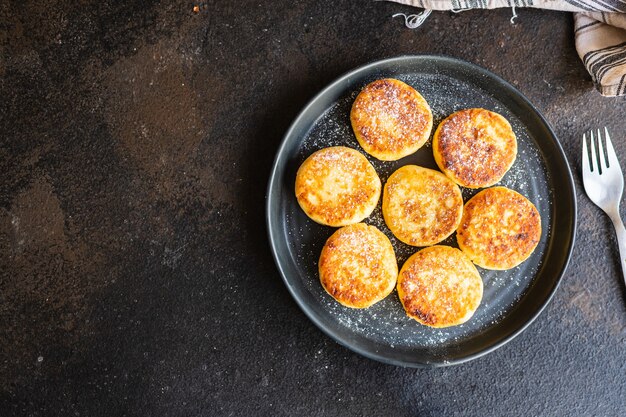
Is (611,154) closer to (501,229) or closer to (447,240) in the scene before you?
(501,229)

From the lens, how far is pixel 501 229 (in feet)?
5.50

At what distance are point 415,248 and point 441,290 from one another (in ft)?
0.53

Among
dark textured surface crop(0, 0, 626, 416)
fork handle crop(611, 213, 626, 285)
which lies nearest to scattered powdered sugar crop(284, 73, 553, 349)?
dark textured surface crop(0, 0, 626, 416)

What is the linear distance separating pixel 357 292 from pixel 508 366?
1.97 ft

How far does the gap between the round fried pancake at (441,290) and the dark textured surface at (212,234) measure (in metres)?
0.25

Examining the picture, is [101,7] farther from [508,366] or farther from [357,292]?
[508,366]

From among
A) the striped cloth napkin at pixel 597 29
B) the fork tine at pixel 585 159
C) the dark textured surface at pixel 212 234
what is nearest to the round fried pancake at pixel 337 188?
the dark textured surface at pixel 212 234

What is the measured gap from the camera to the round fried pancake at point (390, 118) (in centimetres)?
169

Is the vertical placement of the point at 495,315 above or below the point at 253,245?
below

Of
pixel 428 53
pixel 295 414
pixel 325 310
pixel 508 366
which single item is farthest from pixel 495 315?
pixel 428 53

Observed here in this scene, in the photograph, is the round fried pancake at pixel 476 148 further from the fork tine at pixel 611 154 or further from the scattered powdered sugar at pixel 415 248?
the fork tine at pixel 611 154

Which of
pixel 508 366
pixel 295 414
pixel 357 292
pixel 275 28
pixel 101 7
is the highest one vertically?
pixel 101 7

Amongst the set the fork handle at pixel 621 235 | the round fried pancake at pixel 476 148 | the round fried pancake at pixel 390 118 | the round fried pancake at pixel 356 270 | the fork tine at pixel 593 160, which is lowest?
the fork handle at pixel 621 235

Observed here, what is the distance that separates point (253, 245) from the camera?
5.95 feet
